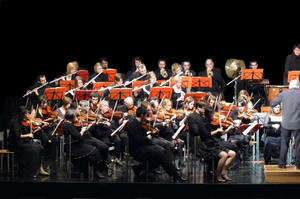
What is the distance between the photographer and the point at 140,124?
8.00 meters

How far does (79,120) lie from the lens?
27.7 ft

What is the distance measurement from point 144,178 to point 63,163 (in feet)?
7.03

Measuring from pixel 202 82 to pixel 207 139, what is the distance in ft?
8.00

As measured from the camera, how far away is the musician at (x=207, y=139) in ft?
26.3

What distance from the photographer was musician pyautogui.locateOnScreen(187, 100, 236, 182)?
8.01 m

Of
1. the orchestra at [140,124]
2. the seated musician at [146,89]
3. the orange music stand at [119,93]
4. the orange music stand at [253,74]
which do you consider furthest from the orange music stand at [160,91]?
the orange music stand at [253,74]

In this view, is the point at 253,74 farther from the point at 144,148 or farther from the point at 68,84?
the point at 144,148

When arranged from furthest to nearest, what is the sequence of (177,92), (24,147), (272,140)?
(177,92) → (272,140) → (24,147)

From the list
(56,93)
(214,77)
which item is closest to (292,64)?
(214,77)

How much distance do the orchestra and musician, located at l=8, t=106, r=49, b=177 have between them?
0.01 m

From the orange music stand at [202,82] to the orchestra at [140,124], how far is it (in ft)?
0.18

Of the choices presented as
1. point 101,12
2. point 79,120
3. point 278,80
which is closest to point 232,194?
point 79,120

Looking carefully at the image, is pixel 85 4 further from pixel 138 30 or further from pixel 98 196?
pixel 98 196

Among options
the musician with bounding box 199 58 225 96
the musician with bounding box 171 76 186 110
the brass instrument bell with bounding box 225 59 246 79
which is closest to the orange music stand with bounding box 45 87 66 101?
the musician with bounding box 171 76 186 110
